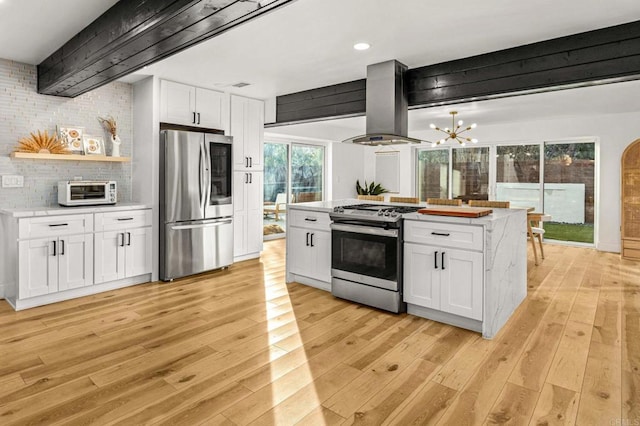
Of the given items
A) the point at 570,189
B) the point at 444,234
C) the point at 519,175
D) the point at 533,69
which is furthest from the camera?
the point at 519,175

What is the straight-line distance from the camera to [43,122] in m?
4.02

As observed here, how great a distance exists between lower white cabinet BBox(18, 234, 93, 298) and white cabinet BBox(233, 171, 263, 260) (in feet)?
6.28

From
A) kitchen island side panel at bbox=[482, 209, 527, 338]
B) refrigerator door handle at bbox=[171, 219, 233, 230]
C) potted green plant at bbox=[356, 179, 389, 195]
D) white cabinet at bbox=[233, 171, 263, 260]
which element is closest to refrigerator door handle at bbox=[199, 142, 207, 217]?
refrigerator door handle at bbox=[171, 219, 233, 230]

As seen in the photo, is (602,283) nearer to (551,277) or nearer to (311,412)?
(551,277)

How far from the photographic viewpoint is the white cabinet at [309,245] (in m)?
4.01

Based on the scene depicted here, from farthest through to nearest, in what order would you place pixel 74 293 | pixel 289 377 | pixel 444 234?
pixel 74 293, pixel 444 234, pixel 289 377

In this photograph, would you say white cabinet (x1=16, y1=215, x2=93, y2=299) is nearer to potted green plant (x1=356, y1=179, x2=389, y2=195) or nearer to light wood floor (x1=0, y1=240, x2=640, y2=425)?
light wood floor (x1=0, y1=240, x2=640, y2=425)

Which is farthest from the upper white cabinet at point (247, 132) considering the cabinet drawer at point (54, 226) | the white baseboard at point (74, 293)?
the cabinet drawer at point (54, 226)

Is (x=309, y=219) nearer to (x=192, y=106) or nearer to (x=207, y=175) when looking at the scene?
(x=207, y=175)

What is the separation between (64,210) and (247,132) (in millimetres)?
2521

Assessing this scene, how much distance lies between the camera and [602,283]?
4.46 m

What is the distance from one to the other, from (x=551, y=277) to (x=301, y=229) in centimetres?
312

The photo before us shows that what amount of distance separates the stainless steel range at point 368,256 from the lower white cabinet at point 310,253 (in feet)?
0.59

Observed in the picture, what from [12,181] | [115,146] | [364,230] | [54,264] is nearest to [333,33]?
[364,230]
